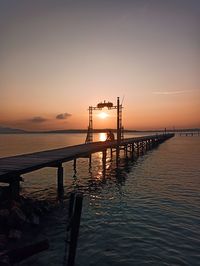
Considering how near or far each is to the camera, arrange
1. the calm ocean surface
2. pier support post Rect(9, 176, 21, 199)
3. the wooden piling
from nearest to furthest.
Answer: the wooden piling < the calm ocean surface < pier support post Rect(9, 176, 21, 199)

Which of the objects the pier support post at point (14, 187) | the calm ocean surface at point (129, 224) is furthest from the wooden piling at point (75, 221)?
the pier support post at point (14, 187)

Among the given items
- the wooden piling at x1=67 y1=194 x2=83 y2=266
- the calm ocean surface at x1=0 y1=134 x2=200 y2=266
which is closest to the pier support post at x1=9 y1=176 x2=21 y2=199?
the calm ocean surface at x1=0 y1=134 x2=200 y2=266

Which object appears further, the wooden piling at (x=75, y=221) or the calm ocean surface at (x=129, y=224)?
the calm ocean surface at (x=129, y=224)

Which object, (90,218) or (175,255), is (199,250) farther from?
(90,218)

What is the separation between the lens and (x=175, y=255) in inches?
390

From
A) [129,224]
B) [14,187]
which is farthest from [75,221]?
[14,187]

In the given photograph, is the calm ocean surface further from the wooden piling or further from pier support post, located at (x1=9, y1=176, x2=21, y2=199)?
pier support post, located at (x1=9, y1=176, x2=21, y2=199)

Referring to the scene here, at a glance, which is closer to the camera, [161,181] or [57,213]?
[57,213]

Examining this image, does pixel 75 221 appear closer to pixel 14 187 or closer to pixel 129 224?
pixel 129 224

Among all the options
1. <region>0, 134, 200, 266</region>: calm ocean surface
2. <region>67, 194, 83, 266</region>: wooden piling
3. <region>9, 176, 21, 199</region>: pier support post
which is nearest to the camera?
<region>67, 194, 83, 266</region>: wooden piling

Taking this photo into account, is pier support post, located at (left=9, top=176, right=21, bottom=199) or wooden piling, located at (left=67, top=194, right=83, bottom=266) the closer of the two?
wooden piling, located at (left=67, top=194, right=83, bottom=266)

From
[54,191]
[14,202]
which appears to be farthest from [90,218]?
[54,191]

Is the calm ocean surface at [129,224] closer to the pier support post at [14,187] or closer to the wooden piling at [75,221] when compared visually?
the wooden piling at [75,221]

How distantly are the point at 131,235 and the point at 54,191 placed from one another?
9.45 meters
